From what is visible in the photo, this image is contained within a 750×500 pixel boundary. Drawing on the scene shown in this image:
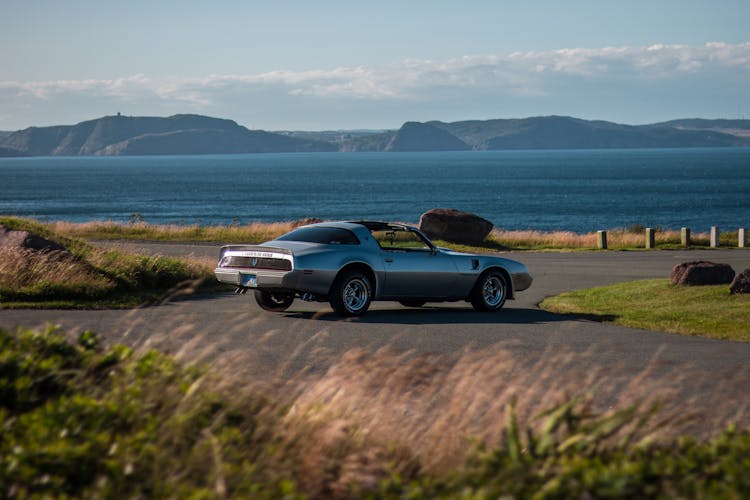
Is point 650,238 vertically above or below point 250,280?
below

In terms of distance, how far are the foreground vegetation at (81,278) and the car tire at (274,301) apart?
105cm

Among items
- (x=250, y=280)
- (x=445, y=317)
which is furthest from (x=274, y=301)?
(x=445, y=317)

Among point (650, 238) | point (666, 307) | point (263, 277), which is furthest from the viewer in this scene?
point (650, 238)

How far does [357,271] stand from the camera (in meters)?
15.9

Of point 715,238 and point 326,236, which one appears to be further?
point 715,238

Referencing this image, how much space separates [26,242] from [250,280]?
6940 mm

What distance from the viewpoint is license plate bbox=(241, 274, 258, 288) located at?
50.4ft

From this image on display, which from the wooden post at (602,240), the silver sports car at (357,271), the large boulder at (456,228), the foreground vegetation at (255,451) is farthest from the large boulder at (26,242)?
the wooden post at (602,240)

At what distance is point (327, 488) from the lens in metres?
5.39

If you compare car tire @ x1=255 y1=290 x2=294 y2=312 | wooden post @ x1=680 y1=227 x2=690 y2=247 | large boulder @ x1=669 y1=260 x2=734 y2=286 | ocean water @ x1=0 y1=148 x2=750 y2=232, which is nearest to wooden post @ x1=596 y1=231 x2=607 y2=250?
wooden post @ x1=680 y1=227 x2=690 y2=247

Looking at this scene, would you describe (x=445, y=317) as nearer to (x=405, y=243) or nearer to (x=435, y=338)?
(x=405, y=243)

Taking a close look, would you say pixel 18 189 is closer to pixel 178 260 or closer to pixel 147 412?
pixel 178 260

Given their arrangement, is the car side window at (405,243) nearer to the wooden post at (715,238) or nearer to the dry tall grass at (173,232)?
the dry tall grass at (173,232)

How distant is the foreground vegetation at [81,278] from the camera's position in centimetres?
1775
